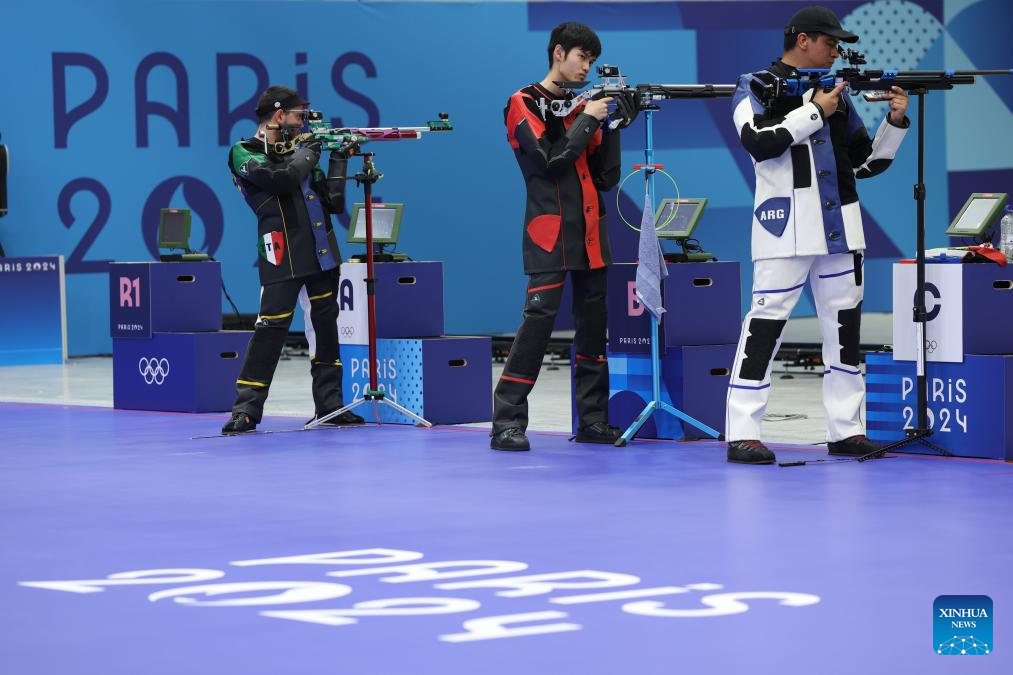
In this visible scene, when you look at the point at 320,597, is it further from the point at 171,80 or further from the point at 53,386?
the point at 171,80

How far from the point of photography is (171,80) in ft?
48.5

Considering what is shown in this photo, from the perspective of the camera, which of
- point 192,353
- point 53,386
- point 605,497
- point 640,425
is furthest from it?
point 53,386

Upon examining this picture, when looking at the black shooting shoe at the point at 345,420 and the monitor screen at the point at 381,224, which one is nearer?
the black shooting shoe at the point at 345,420

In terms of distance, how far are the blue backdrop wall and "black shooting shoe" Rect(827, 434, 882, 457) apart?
768 centimetres

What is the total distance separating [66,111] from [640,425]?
8.51 m

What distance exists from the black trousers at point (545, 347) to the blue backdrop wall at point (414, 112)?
22.8 ft

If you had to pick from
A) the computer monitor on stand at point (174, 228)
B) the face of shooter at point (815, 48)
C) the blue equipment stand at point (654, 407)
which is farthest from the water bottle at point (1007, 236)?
the computer monitor on stand at point (174, 228)

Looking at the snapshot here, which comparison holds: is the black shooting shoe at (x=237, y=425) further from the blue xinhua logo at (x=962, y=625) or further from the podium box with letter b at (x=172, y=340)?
the blue xinhua logo at (x=962, y=625)

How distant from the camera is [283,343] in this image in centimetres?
834

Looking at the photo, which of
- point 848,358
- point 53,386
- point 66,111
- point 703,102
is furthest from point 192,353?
point 703,102

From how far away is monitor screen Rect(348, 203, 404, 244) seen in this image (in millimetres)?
9367

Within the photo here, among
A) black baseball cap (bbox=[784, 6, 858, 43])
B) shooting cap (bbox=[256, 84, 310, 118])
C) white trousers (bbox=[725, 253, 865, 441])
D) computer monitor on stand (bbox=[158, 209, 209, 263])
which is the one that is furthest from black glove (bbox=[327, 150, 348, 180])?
computer monitor on stand (bbox=[158, 209, 209, 263])

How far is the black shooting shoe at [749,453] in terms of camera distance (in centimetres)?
679

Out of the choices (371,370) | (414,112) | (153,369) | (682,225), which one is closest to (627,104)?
(682,225)
